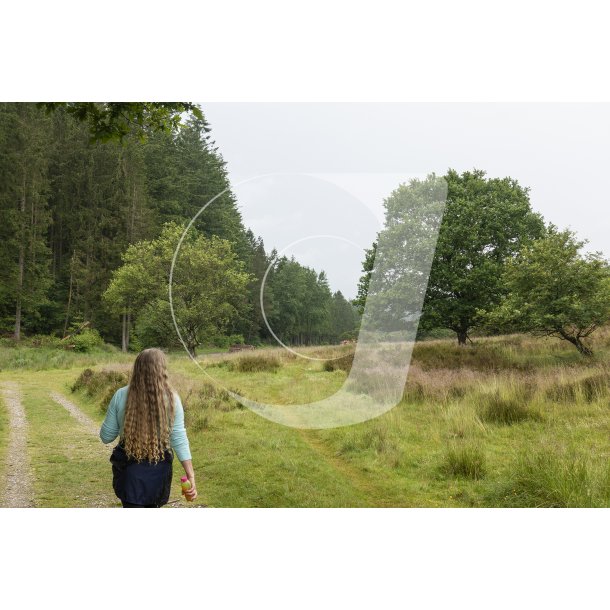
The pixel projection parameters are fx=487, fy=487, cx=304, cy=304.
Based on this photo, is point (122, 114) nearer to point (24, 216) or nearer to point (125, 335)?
point (24, 216)

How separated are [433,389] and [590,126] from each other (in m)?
3.40

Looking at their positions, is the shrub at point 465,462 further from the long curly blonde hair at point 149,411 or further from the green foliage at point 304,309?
the long curly blonde hair at point 149,411

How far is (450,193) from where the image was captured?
5.39 metres

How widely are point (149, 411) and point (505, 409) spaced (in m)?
3.82

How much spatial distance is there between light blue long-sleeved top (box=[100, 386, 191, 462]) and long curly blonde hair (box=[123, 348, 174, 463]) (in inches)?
1.3

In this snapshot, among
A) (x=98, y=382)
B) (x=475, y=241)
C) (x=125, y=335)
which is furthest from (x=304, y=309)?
(x=98, y=382)

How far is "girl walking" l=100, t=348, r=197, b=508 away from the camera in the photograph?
3021 millimetres

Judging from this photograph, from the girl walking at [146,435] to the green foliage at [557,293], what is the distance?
367 centimetres

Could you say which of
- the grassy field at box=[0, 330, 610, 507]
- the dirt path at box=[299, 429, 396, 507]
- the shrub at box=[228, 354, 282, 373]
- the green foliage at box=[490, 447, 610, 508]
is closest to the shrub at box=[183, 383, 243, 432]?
the grassy field at box=[0, 330, 610, 507]

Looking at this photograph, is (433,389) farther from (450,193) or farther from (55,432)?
(55,432)

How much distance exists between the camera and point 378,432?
17.1 feet

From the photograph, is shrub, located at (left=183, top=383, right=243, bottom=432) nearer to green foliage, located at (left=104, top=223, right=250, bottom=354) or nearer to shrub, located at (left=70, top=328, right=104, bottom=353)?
green foliage, located at (left=104, top=223, right=250, bottom=354)

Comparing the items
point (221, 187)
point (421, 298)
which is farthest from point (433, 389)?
point (221, 187)

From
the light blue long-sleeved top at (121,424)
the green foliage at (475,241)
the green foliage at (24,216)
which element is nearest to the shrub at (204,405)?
the green foliage at (24,216)
